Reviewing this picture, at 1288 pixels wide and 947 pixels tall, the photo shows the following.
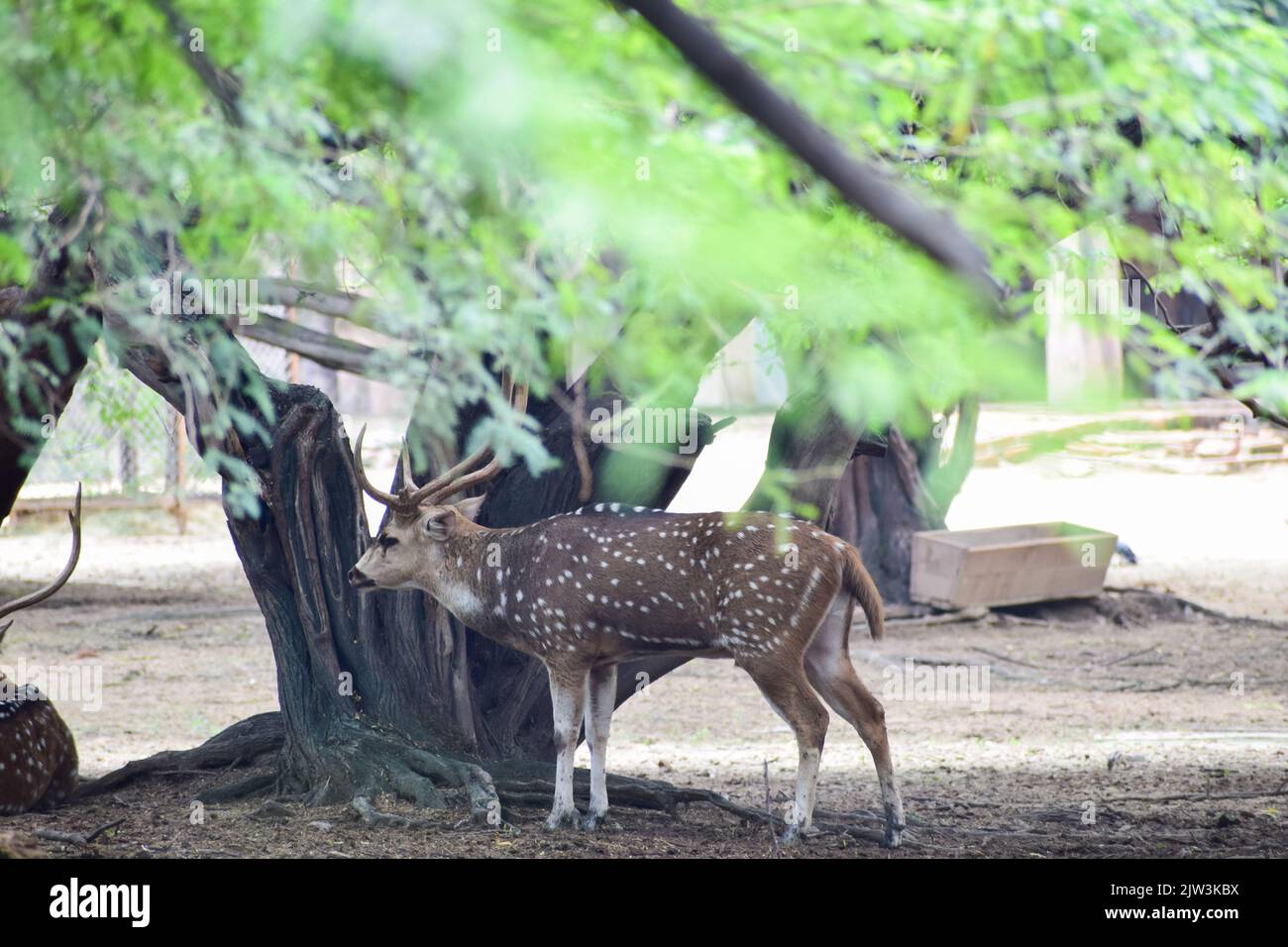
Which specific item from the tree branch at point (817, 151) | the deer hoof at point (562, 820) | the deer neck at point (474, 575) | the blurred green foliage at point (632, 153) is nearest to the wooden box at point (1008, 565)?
the deer neck at point (474, 575)

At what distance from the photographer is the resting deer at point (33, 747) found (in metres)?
5.72

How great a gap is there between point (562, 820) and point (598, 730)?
413 mm

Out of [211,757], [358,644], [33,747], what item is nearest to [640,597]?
[358,644]

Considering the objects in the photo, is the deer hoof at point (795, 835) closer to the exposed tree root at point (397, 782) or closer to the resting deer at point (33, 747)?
the exposed tree root at point (397, 782)

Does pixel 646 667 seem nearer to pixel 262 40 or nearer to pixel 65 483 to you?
pixel 262 40

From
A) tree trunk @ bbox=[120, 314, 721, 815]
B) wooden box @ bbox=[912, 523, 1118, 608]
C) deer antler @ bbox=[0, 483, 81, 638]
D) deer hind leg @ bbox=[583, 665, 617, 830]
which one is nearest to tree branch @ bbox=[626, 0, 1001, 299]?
tree trunk @ bbox=[120, 314, 721, 815]

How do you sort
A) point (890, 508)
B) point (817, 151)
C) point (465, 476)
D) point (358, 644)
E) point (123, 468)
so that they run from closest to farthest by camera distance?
point (817, 151) → point (465, 476) → point (358, 644) → point (890, 508) → point (123, 468)

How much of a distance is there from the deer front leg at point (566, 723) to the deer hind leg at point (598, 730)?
0.06 meters

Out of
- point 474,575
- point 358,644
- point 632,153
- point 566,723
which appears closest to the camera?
point 632,153

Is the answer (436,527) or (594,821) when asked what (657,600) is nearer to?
(594,821)

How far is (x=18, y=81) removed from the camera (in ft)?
9.54

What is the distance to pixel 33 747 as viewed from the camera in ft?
19.1

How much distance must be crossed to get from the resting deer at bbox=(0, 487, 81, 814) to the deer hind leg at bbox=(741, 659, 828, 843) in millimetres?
2704
